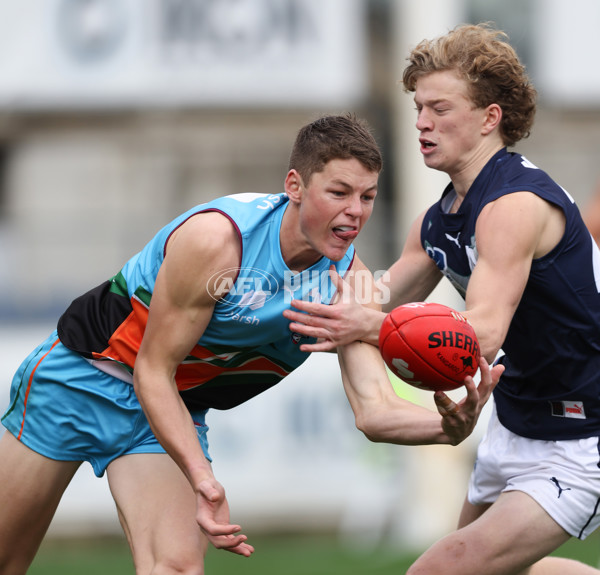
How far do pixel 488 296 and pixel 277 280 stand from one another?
2.79 feet

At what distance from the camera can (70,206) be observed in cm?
1698

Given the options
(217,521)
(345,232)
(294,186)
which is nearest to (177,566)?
(217,521)

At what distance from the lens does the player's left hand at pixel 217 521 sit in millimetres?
4027

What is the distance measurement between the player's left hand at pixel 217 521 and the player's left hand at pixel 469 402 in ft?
2.88

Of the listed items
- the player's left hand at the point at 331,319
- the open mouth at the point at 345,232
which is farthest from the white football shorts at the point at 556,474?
the open mouth at the point at 345,232

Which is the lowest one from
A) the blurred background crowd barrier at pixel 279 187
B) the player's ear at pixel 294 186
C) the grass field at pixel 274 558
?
the grass field at pixel 274 558

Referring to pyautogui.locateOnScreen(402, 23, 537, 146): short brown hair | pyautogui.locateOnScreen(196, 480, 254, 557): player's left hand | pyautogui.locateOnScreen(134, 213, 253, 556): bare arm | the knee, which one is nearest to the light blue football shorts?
pyautogui.locateOnScreen(134, 213, 253, 556): bare arm

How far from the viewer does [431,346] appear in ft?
13.6

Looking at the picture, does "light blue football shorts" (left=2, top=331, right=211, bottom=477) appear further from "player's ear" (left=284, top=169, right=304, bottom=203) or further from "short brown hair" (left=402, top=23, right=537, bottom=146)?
"short brown hair" (left=402, top=23, right=537, bottom=146)

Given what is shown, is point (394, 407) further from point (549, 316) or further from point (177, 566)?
point (177, 566)

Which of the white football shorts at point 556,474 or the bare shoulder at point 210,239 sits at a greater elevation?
the bare shoulder at point 210,239

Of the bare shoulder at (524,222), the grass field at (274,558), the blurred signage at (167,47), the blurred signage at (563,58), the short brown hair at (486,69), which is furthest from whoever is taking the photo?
the blurred signage at (563,58)

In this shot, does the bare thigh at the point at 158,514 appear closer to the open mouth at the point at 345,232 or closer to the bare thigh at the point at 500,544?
the bare thigh at the point at 500,544

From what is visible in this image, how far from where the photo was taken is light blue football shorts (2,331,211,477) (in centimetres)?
481
